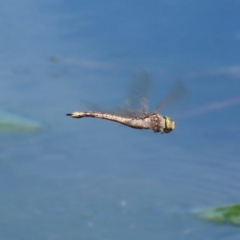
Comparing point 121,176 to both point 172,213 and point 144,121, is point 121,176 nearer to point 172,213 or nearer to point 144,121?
point 172,213

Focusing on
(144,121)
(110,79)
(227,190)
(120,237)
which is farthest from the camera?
(110,79)

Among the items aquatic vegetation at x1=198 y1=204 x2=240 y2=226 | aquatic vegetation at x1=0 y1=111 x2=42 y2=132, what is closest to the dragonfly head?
aquatic vegetation at x1=198 y1=204 x2=240 y2=226

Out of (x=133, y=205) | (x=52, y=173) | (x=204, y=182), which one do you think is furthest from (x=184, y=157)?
(x=52, y=173)

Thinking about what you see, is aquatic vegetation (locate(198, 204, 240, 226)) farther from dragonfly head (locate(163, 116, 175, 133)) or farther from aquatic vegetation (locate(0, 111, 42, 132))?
aquatic vegetation (locate(0, 111, 42, 132))

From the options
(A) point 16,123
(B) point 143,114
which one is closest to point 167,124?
(B) point 143,114

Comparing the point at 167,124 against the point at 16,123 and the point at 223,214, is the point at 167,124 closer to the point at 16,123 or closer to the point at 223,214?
the point at 223,214

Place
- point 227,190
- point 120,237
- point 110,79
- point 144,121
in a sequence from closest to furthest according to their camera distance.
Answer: point 144,121, point 120,237, point 227,190, point 110,79
